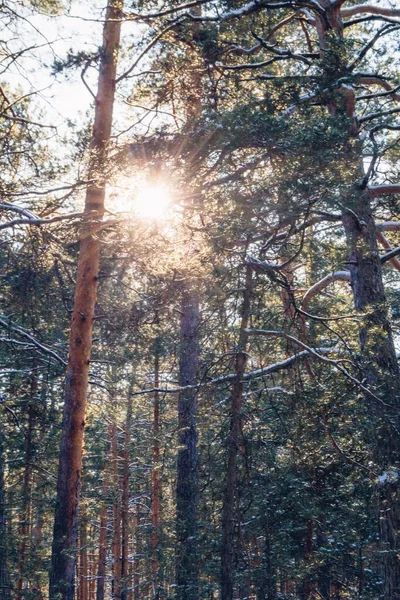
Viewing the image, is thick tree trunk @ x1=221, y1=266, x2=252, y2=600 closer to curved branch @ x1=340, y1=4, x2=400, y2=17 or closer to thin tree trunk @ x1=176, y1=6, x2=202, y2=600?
thin tree trunk @ x1=176, y1=6, x2=202, y2=600

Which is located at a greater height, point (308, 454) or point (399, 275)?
point (399, 275)

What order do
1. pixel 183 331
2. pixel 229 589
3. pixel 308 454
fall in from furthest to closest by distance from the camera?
pixel 183 331 → pixel 308 454 → pixel 229 589

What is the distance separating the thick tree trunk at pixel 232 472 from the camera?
5.52 m

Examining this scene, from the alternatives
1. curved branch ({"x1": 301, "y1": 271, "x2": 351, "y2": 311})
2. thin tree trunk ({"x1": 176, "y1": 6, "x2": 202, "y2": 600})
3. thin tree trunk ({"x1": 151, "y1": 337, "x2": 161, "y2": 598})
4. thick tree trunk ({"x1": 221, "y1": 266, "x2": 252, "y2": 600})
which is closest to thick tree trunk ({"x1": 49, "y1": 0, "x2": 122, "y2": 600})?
thin tree trunk ({"x1": 176, "y1": 6, "x2": 202, "y2": 600})

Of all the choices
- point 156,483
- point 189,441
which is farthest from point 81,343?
point 156,483

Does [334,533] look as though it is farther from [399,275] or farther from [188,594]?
[399,275]

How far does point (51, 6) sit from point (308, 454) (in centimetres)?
663

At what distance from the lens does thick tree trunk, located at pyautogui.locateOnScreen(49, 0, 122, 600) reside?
21.6 ft

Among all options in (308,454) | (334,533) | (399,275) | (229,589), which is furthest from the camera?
(399,275)

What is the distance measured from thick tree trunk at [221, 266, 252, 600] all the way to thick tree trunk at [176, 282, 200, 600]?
A: 117cm

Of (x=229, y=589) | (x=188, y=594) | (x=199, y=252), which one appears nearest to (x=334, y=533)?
(x=188, y=594)

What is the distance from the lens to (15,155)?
6.74m

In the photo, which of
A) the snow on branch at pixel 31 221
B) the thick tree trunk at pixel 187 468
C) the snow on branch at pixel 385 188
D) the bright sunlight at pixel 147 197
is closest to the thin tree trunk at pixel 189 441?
the thick tree trunk at pixel 187 468

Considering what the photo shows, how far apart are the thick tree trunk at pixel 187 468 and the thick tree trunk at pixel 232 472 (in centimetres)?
117
